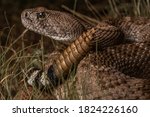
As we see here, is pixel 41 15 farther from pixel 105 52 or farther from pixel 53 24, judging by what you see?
pixel 105 52

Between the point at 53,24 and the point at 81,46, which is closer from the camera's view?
the point at 81,46

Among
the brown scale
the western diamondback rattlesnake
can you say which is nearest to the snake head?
the western diamondback rattlesnake

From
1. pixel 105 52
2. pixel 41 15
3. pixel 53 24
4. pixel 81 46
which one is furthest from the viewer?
pixel 41 15

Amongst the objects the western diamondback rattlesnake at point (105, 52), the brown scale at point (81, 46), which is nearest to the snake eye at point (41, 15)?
the western diamondback rattlesnake at point (105, 52)

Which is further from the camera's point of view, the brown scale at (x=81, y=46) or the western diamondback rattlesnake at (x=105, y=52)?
the brown scale at (x=81, y=46)

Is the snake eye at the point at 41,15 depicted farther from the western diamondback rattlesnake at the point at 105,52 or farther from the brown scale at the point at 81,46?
the brown scale at the point at 81,46

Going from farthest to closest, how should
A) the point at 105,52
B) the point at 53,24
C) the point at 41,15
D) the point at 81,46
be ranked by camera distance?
the point at 41,15 → the point at 53,24 → the point at 105,52 → the point at 81,46

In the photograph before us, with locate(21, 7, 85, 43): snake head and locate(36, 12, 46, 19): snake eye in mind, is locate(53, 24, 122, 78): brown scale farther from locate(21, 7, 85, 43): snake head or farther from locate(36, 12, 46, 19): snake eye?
locate(36, 12, 46, 19): snake eye

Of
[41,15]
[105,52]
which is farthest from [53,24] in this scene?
[105,52]

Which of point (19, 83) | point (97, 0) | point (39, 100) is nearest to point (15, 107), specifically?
point (39, 100)
